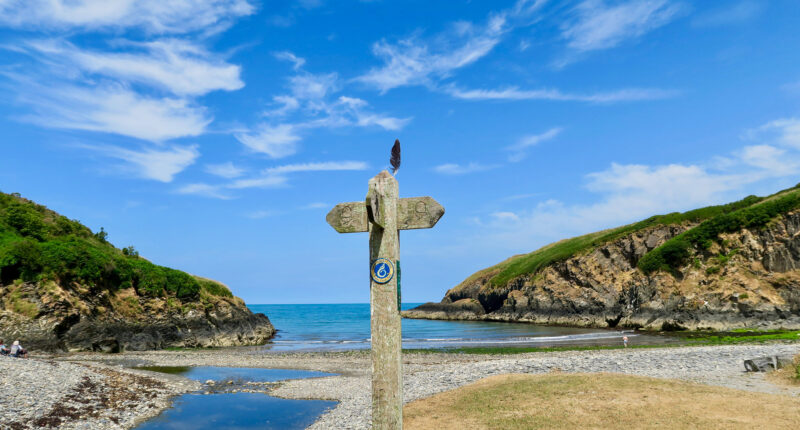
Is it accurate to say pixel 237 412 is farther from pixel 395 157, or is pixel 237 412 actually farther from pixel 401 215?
pixel 395 157

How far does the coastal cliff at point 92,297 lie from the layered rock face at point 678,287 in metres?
53.1

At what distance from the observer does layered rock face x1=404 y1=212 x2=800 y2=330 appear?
55.9 metres

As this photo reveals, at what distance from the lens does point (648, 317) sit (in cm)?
6519

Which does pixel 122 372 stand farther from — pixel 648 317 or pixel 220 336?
pixel 648 317

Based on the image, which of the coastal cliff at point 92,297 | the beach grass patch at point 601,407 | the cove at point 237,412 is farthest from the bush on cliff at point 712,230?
the cove at point 237,412

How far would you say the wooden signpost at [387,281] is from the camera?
18.2 feet

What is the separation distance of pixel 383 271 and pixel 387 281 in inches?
5.1

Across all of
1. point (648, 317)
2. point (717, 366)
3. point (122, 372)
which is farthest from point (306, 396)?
point (648, 317)

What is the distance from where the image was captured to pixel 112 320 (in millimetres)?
43094

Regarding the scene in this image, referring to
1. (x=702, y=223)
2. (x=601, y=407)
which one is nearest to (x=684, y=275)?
(x=702, y=223)

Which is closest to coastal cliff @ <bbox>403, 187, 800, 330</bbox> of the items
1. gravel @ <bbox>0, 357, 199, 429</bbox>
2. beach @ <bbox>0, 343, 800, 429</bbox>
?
beach @ <bbox>0, 343, 800, 429</bbox>

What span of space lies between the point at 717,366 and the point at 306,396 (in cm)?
1854

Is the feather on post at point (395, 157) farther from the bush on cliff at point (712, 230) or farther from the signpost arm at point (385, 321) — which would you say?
the bush on cliff at point (712, 230)

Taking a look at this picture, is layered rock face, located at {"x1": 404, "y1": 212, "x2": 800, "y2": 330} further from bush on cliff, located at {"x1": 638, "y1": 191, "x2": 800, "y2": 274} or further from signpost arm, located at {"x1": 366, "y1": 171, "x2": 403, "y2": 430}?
signpost arm, located at {"x1": 366, "y1": 171, "x2": 403, "y2": 430}
